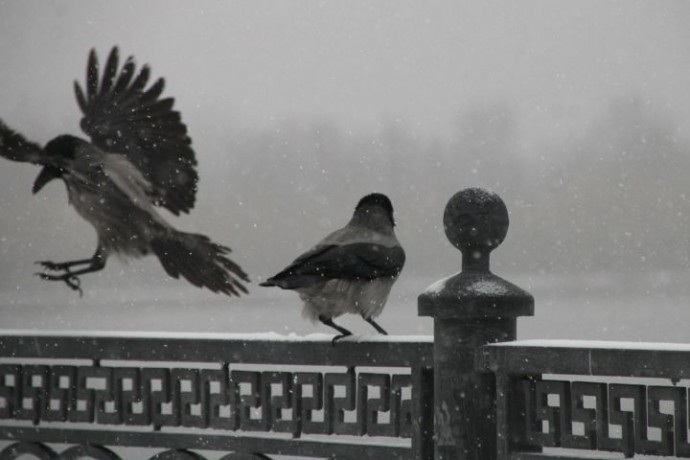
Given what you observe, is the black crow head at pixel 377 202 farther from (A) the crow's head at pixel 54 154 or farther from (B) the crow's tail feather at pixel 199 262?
(A) the crow's head at pixel 54 154

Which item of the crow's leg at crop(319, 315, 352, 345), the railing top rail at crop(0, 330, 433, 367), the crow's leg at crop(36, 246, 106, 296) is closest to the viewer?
the railing top rail at crop(0, 330, 433, 367)

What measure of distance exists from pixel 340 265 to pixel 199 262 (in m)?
2.39

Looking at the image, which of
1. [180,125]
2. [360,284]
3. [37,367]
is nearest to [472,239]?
[360,284]

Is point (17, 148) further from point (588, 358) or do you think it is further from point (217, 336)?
point (588, 358)

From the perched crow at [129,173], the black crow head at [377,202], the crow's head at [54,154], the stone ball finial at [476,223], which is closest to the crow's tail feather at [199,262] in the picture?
the perched crow at [129,173]

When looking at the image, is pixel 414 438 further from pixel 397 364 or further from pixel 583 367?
pixel 583 367

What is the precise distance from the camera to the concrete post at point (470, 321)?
157 inches

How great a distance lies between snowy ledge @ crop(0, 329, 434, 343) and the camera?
438 cm

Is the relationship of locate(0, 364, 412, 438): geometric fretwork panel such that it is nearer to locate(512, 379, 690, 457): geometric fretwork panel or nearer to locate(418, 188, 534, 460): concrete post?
locate(418, 188, 534, 460): concrete post

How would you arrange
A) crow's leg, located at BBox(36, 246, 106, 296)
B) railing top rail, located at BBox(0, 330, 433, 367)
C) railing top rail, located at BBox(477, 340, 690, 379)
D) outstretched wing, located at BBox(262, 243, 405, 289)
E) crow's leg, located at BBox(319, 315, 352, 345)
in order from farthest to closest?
crow's leg, located at BBox(36, 246, 106, 296), outstretched wing, located at BBox(262, 243, 405, 289), crow's leg, located at BBox(319, 315, 352, 345), railing top rail, located at BBox(0, 330, 433, 367), railing top rail, located at BBox(477, 340, 690, 379)

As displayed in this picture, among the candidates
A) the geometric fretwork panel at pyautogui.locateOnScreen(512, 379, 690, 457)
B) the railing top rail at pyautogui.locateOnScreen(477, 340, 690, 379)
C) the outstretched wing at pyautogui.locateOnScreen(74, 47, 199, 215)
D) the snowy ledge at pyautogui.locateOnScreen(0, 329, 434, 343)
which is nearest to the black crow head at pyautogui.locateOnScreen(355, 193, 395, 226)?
the snowy ledge at pyautogui.locateOnScreen(0, 329, 434, 343)

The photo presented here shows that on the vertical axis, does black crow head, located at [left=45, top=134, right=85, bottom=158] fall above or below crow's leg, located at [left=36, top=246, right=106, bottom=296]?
above

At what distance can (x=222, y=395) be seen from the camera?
186 inches

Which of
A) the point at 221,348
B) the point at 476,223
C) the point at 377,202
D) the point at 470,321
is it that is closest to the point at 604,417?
the point at 470,321
